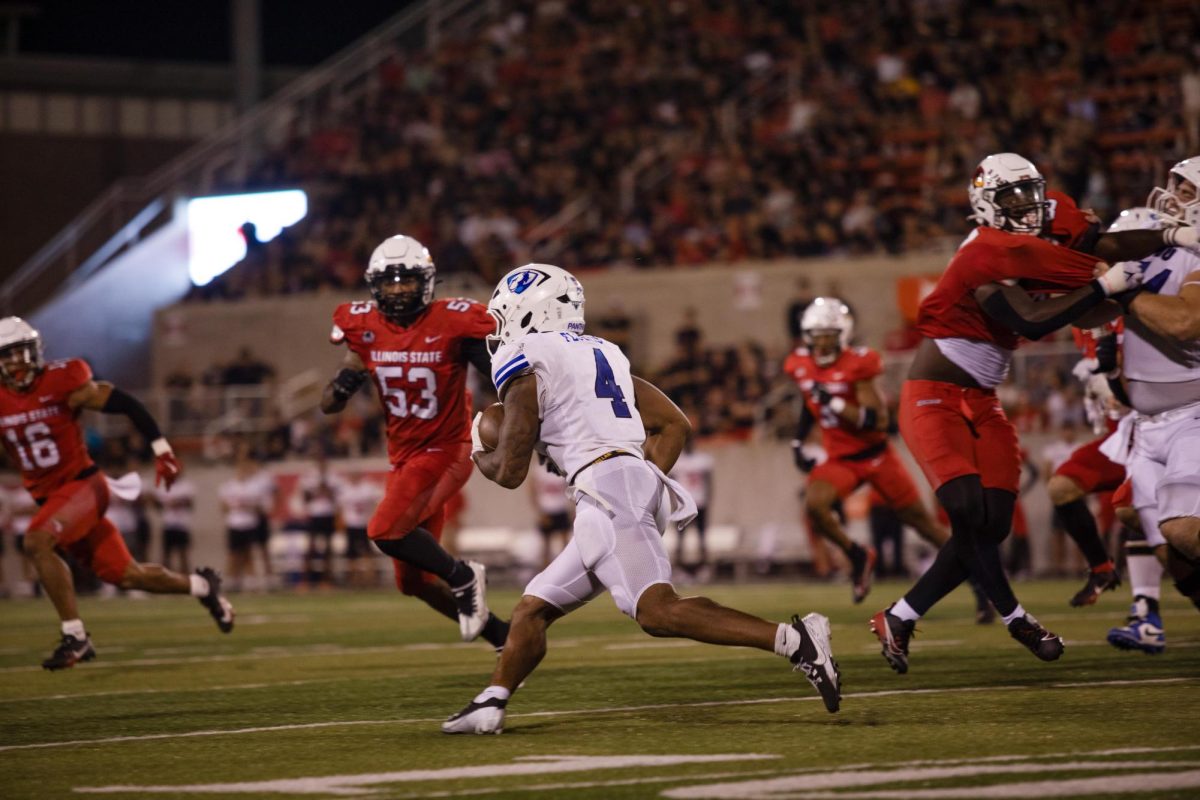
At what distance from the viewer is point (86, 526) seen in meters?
9.44

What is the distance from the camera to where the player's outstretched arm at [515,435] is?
5.59 meters

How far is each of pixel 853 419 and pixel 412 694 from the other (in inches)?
179

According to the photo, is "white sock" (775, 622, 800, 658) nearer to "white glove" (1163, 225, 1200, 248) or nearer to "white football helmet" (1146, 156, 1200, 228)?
"white glove" (1163, 225, 1200, 248)

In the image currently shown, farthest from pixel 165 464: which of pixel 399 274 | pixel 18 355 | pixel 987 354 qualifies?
pixel 987 354

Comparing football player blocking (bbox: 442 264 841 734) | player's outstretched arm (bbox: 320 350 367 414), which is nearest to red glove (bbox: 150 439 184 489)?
player's outstretched arm (bbox: 320 350 367 414)

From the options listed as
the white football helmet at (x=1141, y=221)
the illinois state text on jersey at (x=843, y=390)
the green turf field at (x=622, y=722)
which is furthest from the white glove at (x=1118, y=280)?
the illinois state text on jersey at (x=843, y=390)

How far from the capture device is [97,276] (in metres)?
25.7

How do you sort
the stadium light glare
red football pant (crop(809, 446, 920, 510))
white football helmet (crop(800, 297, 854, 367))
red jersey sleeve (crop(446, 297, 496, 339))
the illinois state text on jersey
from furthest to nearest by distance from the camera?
1. the stadium light glare
2. white football helmet (crop(800, 297, 854, 367))
3. the illinois state text on jersey
4. red football pant (crop(809, 446, 920, 510))
5. red jersey sleeve (crop(446, 297, 496, 339))

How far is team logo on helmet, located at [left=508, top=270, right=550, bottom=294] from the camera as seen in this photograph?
5883 millimetres

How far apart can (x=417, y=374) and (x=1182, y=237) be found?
3615 mm

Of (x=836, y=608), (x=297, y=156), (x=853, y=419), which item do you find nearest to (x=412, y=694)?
(x=853, y=419)

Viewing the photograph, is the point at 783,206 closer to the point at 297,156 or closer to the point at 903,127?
the point at 903,127

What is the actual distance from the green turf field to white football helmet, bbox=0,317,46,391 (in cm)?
158

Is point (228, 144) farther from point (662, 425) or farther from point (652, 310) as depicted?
point (662, 425)
